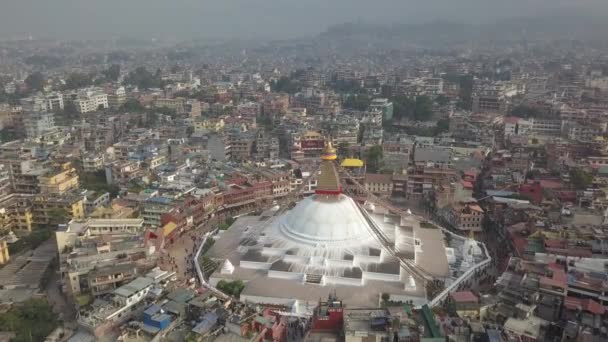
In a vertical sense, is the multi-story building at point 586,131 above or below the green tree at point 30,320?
above

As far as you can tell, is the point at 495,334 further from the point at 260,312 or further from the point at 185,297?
the point at 185,297

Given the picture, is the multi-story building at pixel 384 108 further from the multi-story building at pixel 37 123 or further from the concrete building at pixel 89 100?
the concrete building at pixel 89 100

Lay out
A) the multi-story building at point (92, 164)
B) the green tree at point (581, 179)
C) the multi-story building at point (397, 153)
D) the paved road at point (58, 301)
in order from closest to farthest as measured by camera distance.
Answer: the paved road at point (58, 301) < the green tree at point (581, 179) < the multi-story building at point (92, 164) < the multi-story building at point (397, 153)

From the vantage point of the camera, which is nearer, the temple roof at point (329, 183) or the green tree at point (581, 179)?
the temple roof at point (329, 183)

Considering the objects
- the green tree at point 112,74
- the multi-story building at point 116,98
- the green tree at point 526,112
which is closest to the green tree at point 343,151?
the green tree at point 526,112

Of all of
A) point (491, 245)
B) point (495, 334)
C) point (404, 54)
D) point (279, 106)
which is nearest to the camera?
point (495, 334)

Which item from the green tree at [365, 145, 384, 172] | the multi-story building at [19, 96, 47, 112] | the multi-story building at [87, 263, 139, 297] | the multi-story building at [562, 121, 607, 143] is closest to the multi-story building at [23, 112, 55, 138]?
the multi-story building at [19, 96, 47, 112]

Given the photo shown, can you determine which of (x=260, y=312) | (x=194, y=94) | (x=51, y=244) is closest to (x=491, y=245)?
(x=260, y=312)
